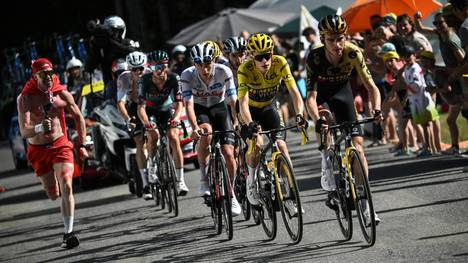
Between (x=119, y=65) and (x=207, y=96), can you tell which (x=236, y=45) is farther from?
(x=119, y=65)

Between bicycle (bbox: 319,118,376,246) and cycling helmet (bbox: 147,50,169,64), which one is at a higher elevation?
cycling helmet (bbox: 147,50,169,64)

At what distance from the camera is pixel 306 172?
16.9 m

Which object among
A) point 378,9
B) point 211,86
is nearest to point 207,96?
point 211,86

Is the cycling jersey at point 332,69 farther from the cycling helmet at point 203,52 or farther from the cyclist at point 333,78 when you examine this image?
the cycling helmet at point 203,52

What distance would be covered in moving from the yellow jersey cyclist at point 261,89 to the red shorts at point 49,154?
90.2 inches

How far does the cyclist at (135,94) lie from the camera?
15.4m

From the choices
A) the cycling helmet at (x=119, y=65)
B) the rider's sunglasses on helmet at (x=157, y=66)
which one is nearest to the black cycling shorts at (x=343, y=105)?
the rider's sunglasses on helmet at (x=157, y=66)

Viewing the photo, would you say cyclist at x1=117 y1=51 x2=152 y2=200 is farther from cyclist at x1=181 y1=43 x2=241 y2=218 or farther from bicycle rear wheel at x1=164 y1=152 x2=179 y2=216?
cyclist at x1=181 y1=43 x2=241 y2=218

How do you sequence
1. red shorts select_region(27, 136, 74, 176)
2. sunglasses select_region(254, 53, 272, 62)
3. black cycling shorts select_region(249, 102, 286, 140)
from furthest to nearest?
red shorts select_region(27, 136, 74, 176) < black cycling shorts select_region(249, 102, 286, 140) < sunglasses select_region(254, 53, 272, 62)

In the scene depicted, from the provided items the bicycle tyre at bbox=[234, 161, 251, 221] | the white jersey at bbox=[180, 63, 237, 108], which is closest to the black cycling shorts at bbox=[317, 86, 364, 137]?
the bicycle tyre at bbox=[234, 161, 251, 221]

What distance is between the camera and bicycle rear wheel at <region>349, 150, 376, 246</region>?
9.80 m

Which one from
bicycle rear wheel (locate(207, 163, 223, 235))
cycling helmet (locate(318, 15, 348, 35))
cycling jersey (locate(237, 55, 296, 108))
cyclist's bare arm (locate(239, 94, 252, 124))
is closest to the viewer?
cycling helmet (locate(318, 15, 348, 35))

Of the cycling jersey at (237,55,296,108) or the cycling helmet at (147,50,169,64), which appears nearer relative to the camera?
the cycling jersey at (237,55,296,108)

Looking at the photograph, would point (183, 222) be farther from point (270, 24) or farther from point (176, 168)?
point (270, 24)
